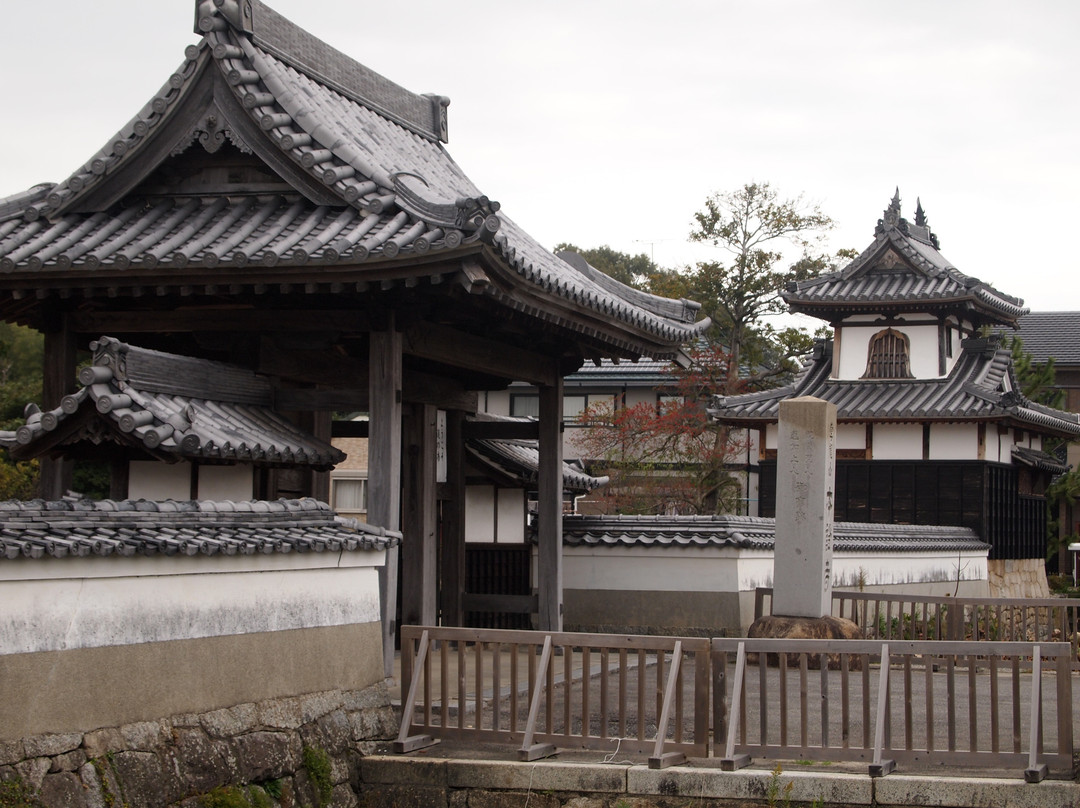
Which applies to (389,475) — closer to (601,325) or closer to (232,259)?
(232,259)

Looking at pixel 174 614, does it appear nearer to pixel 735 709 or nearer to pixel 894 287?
pixel 735 709

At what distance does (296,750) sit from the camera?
934 centimetres

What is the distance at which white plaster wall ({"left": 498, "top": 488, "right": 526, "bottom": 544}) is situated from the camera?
18.7m

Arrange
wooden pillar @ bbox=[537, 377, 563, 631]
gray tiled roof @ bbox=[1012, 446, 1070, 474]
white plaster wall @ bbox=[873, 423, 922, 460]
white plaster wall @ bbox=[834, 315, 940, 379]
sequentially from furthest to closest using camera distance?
gray tiled roof @ bbox=[1012, 446, 1070, 474]
white plaster wall @ bbox=[834, 315, 940, 379]
white plaster wall @ bbox=[873, 423, 922, 460]
wooden pillar @ bbox=[537, 377, 563, 631]

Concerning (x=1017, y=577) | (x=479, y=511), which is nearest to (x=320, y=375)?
(x=479, y=511)

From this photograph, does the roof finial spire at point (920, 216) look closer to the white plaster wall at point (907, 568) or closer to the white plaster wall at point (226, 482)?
the white plaster wall at point (907, 568)

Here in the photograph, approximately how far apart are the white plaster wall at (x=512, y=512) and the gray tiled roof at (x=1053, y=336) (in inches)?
1488

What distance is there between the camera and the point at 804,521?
51.9ft

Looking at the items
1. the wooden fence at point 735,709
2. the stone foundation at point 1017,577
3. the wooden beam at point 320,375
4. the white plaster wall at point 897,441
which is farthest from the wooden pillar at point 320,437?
the stone foundation at point 1017,577

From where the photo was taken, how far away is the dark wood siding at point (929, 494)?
3209 cm

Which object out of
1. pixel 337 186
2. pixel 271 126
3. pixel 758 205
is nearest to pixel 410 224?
pixel 337 186

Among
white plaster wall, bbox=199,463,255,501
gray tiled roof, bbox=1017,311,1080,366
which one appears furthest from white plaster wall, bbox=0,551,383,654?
gray tiled roof, bbox=1017,311,1080,366

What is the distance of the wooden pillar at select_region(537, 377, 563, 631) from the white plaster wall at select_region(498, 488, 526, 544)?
7.75 feet

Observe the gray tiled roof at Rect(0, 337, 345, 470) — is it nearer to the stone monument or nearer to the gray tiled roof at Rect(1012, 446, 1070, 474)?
the stone monument
